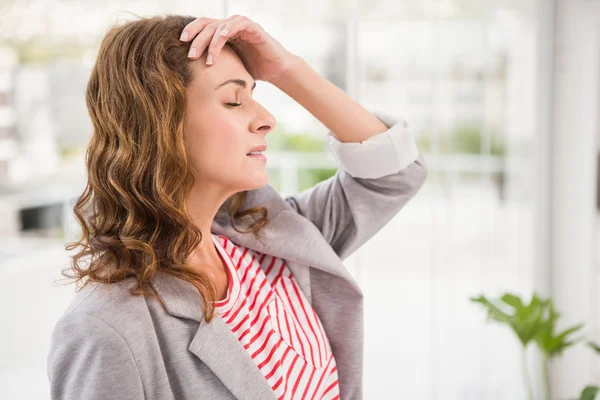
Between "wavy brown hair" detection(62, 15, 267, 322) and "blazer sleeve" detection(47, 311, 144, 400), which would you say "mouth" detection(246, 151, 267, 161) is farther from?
"blazer sleeve" detection(47, 311, 144, 400)

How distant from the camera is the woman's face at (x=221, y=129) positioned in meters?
1.01

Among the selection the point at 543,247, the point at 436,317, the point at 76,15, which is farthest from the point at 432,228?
the point at 76,15

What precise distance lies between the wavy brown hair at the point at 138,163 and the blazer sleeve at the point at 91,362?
10cm

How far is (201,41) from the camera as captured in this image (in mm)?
987

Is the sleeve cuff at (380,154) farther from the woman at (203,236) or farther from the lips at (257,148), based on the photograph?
the lips at (257,148)

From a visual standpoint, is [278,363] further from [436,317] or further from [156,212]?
[436,317]

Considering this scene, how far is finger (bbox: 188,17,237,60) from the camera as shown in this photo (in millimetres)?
982

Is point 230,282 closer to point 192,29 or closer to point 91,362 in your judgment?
point 91,362

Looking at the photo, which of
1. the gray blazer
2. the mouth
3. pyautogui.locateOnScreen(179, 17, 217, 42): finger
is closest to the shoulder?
the gray blazer

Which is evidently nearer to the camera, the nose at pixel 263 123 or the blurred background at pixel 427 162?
the nose at pixel 263 123

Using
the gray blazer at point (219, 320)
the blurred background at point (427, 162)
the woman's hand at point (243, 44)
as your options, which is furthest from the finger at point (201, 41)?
the blurred background at point (427, 162)

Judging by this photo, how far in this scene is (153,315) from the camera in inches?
36.5

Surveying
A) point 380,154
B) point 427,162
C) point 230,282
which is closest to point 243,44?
point 380,154

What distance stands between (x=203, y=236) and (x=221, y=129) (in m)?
0.21
